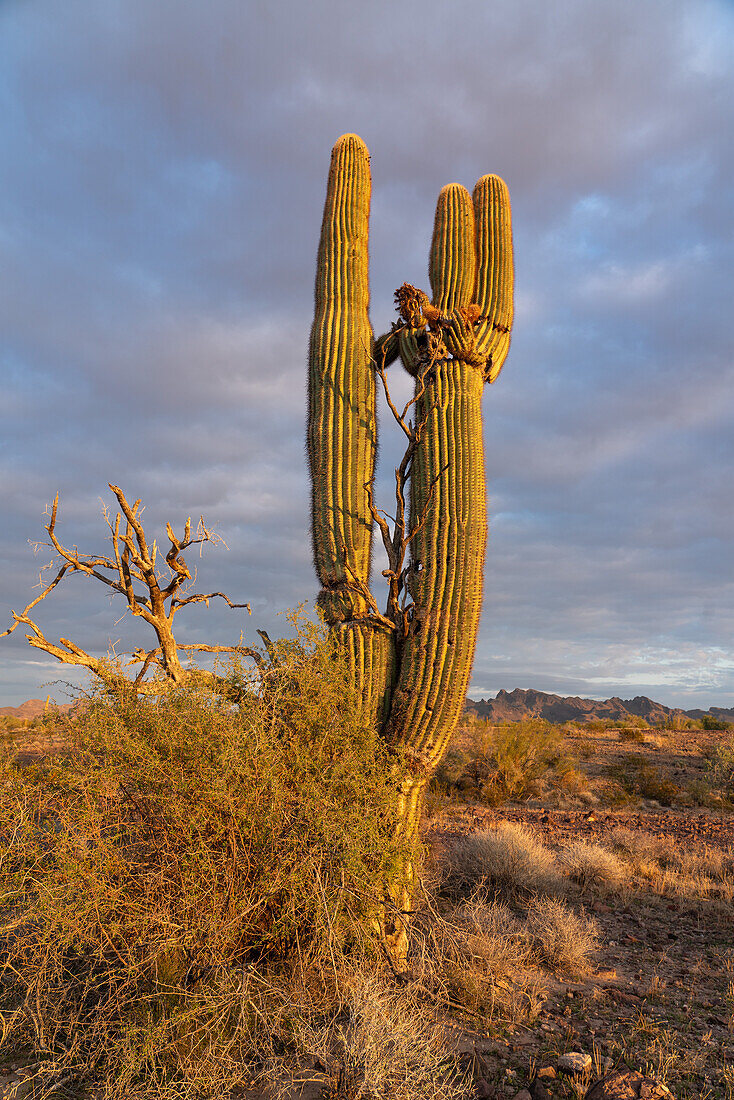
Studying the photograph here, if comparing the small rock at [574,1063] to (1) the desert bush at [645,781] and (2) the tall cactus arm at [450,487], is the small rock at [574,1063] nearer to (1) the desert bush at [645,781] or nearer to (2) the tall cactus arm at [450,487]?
(2) the tall cactus arm at [450,487]

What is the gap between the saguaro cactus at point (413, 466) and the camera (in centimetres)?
711

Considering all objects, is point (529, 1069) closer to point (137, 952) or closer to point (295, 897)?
point (295, 897)

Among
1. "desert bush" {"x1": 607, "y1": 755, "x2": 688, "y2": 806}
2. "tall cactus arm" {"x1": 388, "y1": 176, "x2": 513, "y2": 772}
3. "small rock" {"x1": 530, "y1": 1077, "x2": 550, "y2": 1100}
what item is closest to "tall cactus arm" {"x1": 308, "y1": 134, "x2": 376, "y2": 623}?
"tall cactus arm" {"x1": 388, "y1": 176, "x2": 513, "y2": 772}

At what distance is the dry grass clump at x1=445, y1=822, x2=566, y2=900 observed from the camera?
28.0 ft

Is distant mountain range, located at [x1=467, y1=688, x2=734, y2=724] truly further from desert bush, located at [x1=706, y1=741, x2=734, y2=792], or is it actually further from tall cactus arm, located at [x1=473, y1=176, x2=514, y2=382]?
tall cactus arm, located at [x1=473, y1=176, x2=514, y2=382]

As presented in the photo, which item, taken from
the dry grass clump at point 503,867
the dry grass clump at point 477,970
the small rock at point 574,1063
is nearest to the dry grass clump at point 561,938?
the dry grass clump at point 477,970

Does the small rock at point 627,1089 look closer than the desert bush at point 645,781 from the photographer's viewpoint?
Yes

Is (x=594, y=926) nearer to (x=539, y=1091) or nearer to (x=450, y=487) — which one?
(x=539, y=1091)

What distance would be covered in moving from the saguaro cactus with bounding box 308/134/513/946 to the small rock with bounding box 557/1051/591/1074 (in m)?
1.97

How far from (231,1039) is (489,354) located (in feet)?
24.2

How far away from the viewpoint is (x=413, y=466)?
7898mm

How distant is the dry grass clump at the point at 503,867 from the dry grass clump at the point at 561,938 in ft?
3.13

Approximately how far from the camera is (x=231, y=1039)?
4.51 meters

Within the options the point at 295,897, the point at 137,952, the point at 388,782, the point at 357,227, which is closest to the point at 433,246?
the point at 357,227
